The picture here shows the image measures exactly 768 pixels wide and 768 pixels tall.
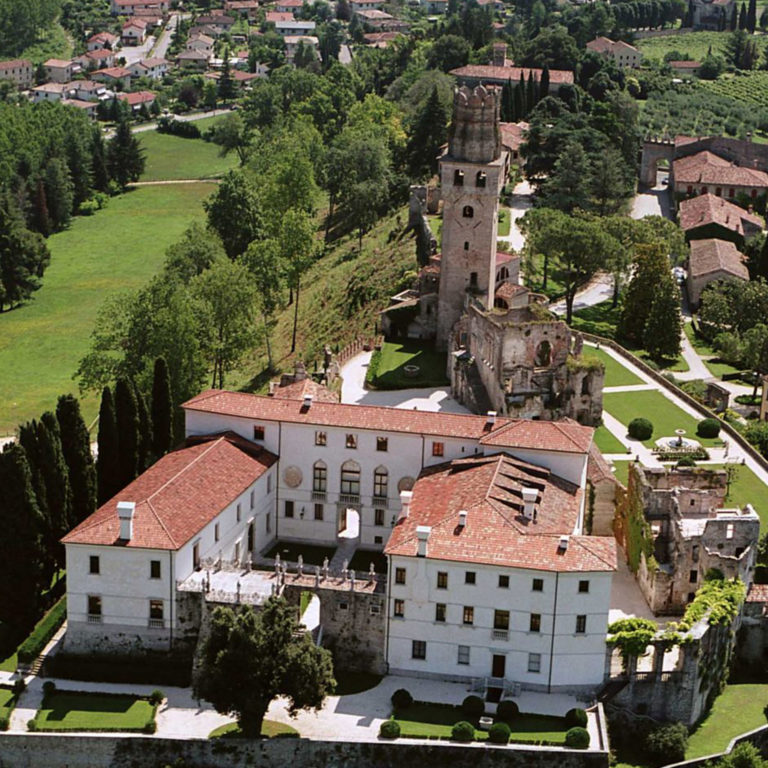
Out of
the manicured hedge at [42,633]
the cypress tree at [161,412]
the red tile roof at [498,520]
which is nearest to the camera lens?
the red tile roof at [498,520]

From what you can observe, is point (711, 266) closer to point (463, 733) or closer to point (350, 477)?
point (350, 477)

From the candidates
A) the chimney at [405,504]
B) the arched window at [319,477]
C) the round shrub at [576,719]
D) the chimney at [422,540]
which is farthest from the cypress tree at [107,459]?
the round shrub at [576,719]

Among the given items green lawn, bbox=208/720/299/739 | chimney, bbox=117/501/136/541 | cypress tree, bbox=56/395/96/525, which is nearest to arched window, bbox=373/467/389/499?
cypress tree, bbox=56/395/96/525

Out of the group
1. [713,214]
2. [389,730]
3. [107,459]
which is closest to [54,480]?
[107,459]

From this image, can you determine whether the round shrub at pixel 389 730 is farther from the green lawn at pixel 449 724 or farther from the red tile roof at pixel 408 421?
the red tile roof at pixel 408 421

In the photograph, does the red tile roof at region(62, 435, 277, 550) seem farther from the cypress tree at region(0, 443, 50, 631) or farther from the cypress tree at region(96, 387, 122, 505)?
the cypress tree at region(96, 387, 122, 505)
